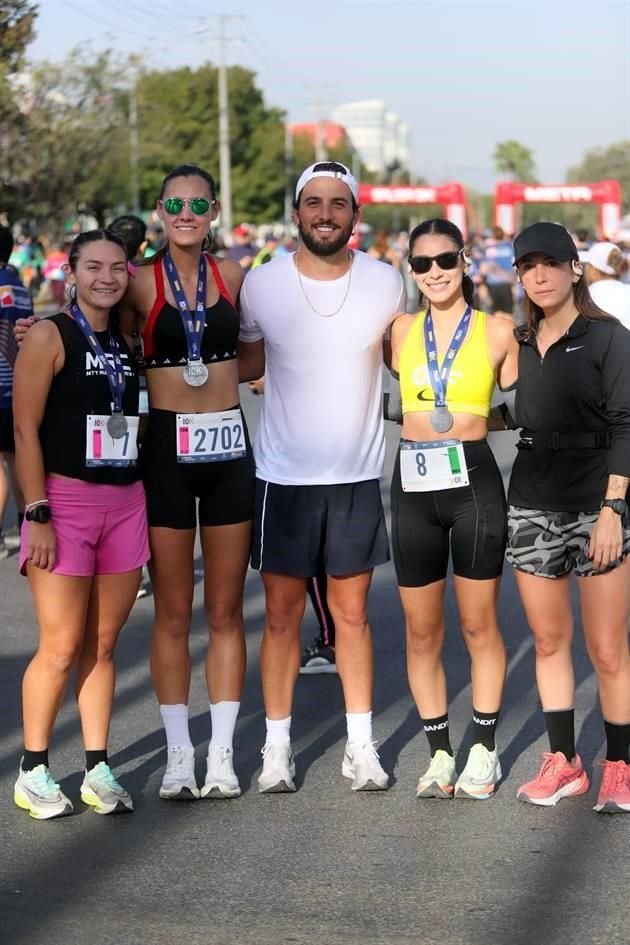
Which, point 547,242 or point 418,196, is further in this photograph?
point 418,196

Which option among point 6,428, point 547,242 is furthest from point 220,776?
point 6,428

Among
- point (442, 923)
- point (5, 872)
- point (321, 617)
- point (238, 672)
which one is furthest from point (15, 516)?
point (442, 923)

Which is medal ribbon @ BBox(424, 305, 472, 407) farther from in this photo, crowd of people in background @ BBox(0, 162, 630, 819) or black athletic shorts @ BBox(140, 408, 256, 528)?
black athletic shorts @ BBox(140, 408, 256, 528)

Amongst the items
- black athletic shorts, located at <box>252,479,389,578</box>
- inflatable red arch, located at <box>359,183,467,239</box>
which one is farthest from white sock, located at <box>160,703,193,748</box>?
inflatable red arch, located at <box>359,183,467,239</box>

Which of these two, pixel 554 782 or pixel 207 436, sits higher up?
pixel 207 436

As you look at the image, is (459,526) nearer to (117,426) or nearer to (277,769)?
(277,769)

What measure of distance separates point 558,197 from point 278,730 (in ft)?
113

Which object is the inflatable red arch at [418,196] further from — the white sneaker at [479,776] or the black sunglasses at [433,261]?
the white sneaker at [479,776]

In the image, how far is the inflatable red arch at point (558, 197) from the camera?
35.9m

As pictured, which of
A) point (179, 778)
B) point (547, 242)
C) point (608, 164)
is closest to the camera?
point (547, 242)

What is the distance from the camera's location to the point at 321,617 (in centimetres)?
757

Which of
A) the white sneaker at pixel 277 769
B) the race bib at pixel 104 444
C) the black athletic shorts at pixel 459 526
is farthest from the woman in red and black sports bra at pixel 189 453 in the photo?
the black athletic shorts at pixel 459 526

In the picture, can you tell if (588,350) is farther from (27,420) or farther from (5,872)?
(5,872)

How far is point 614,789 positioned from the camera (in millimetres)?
5414
